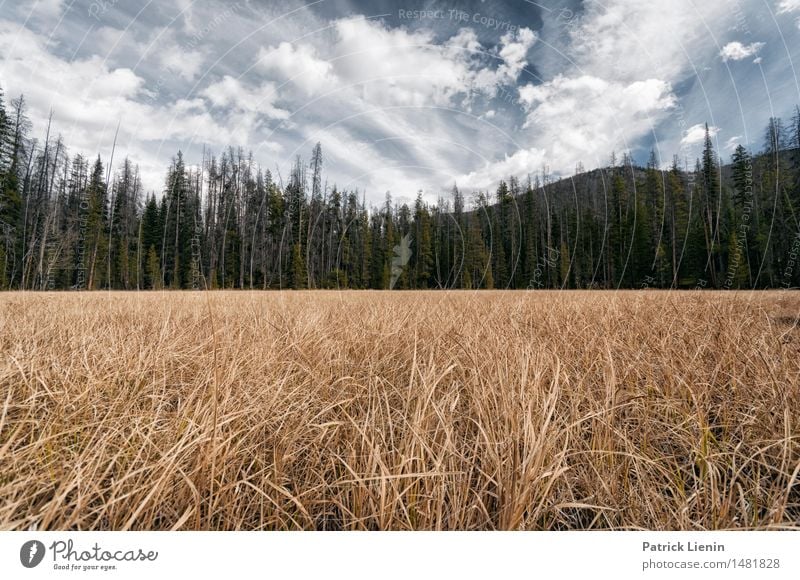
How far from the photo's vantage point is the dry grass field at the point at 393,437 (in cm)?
99

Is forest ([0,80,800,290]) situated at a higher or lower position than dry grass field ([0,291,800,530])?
higher

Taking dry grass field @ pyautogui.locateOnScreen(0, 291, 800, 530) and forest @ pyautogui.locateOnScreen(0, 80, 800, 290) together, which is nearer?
dry grass field @ pyautogui.locateOnScreen(0, 291, 800, 530)

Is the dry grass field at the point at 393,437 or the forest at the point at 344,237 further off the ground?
the forest at the point at 344,237

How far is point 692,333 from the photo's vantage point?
114 inches

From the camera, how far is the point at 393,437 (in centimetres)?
129

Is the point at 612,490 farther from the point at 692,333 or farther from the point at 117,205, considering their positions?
the point at 117,205

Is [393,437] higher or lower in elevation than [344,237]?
lower

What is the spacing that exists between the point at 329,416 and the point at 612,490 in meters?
1.17

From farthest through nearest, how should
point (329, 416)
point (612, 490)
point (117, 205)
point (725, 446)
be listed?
point (117, 205)
point (329, 416)
point (725, 446)
point (612, 490)

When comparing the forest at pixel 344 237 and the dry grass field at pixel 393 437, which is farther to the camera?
the forest at pixel 344 237

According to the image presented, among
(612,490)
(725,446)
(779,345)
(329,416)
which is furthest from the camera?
(779,345)

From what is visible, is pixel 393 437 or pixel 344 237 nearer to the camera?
pixel 393 437

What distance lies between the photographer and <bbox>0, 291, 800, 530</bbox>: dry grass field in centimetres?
99

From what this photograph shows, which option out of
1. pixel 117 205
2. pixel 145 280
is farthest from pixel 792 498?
pixel 117 205
